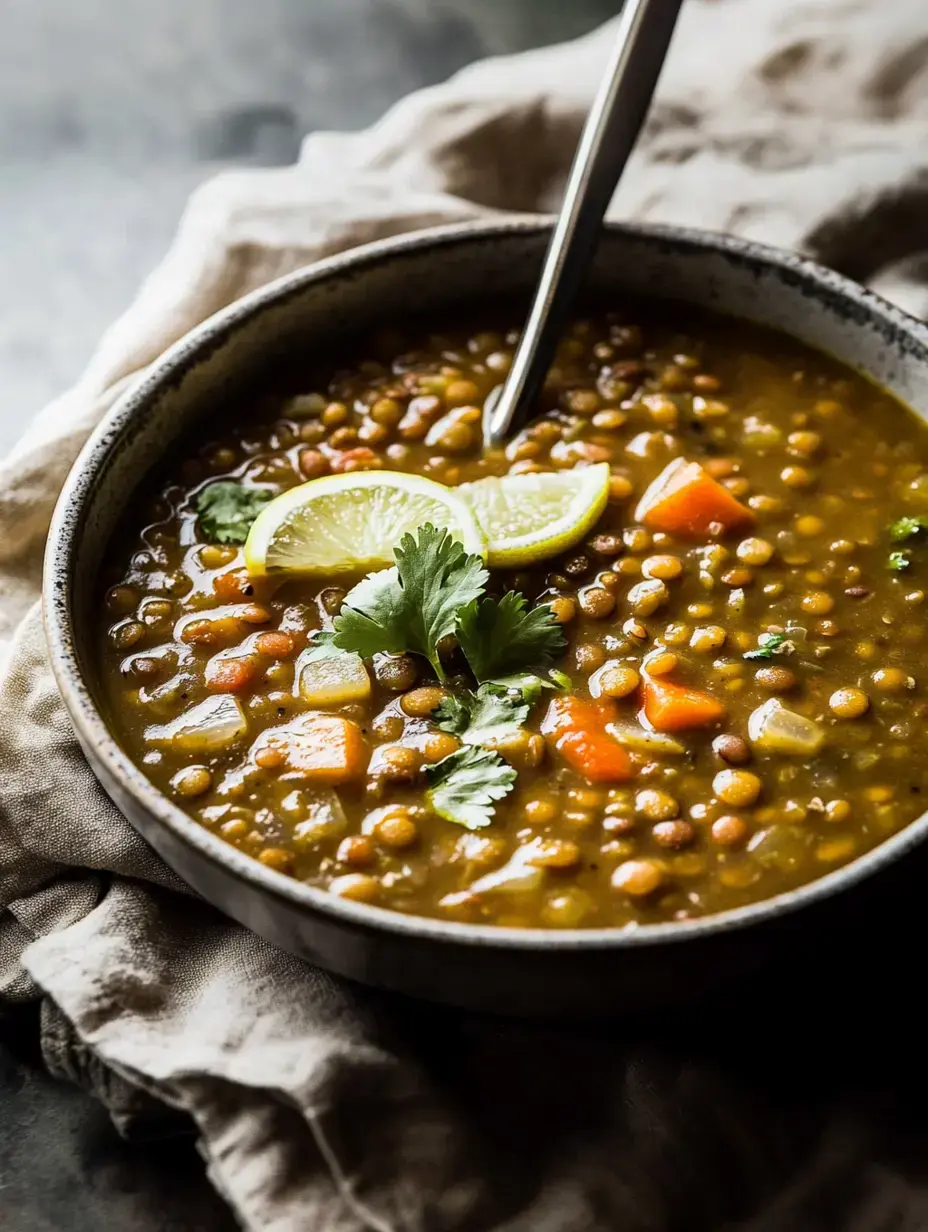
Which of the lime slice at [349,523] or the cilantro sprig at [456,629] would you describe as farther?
the lime slice at [349,523]

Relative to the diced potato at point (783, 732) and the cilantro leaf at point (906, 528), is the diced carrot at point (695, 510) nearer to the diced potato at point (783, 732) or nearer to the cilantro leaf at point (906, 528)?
the cilantro leaf at point (906, 528)

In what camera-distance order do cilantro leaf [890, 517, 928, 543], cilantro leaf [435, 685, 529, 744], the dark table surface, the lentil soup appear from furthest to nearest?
the dark table surface, cilantro leaf [890, 517, 928, 543], cilantro leaf [435, 685, 529, 744], the lentil soup

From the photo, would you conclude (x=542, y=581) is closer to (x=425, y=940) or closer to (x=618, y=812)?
(x=618, y=812)

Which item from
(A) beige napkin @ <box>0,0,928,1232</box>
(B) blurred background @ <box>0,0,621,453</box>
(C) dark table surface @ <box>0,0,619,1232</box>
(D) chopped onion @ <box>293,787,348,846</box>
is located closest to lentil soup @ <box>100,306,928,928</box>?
(D) chopped onion @ <box>293,787,348,846</box>

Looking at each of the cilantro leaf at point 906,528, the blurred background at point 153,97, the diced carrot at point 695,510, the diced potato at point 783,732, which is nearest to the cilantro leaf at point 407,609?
the diced carrot at point 695,510

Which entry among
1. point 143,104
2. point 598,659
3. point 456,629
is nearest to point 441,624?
point 456,629

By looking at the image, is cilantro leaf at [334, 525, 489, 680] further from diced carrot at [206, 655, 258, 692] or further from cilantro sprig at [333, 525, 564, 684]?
diced carrot at [206, 655, 258, 692]

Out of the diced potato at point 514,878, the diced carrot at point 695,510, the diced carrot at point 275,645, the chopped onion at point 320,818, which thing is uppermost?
the diced carrot at point 695,510
